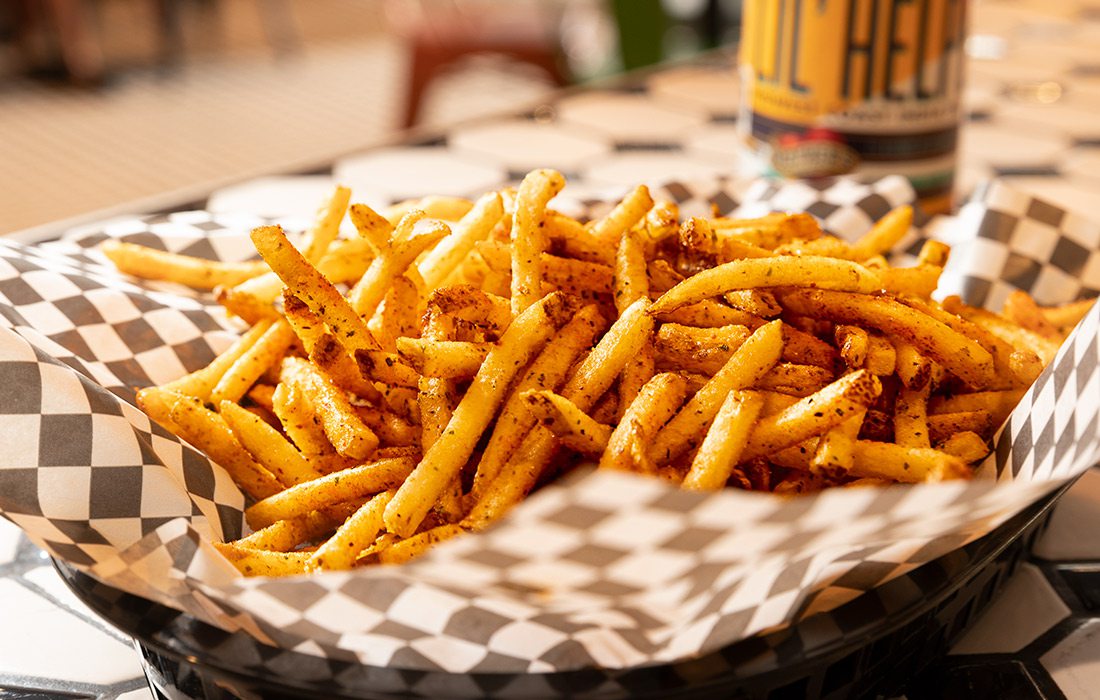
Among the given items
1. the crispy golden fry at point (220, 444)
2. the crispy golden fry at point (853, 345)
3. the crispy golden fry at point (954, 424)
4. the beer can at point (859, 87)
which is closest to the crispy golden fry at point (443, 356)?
the crispy golden fry at point (220, 444)

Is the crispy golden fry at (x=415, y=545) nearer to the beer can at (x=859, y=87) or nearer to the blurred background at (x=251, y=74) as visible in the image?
the beer can at (x=859, y=87)

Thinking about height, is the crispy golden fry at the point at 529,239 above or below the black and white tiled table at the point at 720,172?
above

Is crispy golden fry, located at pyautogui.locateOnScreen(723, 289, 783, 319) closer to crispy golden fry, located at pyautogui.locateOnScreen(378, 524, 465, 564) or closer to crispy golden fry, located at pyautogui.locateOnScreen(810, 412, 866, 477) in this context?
crispy golden fry, located at pyautogui.locateOnScreen(810, 412, 866, 477)

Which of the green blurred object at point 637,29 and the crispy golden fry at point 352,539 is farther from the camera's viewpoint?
the green blurred object at point 637,29

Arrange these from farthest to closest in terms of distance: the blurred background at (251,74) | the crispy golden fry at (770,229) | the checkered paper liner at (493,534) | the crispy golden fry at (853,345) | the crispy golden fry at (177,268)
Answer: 1. the blurred background at (251,74)
2. the crispy golden fry at (177,268)
3. the crispy golden fry at (770,229)
4. the crispy golden fry at (853,345)
5. the checkered paper liner at (493,534)

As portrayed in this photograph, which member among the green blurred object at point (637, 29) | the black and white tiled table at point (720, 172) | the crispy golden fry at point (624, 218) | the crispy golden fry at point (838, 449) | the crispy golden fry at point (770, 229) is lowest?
the green blurred object at point (637, 29)
